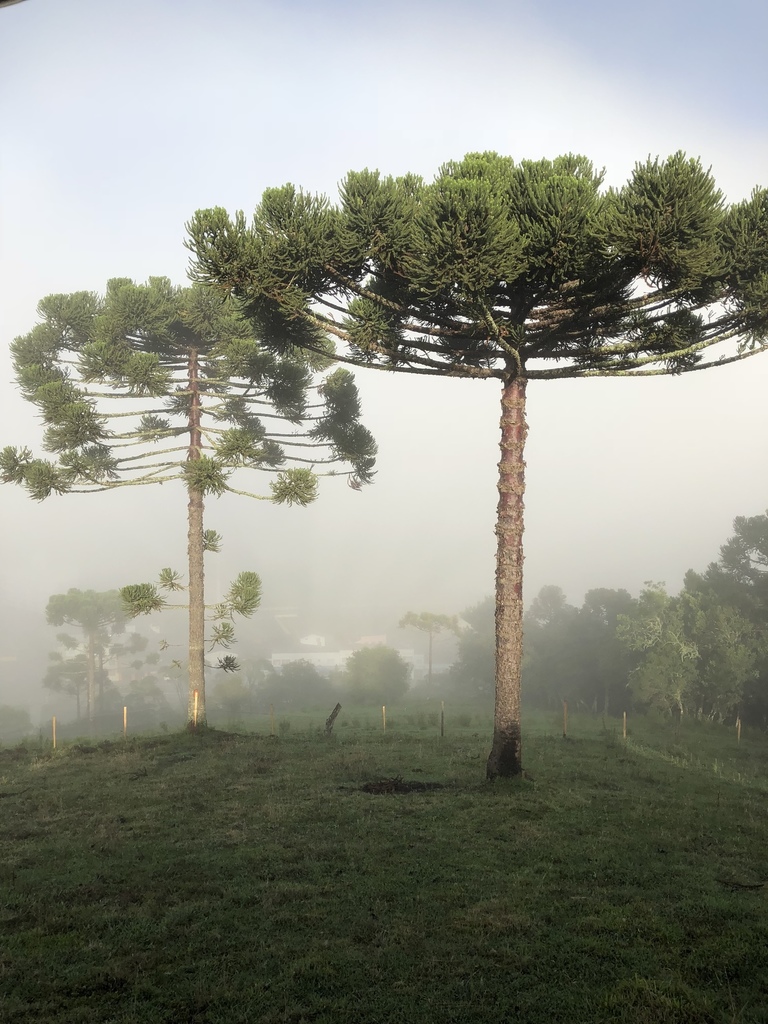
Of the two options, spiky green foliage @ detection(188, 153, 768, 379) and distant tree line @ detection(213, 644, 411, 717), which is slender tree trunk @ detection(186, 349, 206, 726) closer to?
spiky green foliage @ detection(188, 153, 768, 379)

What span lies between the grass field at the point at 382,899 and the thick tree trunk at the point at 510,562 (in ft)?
4.83

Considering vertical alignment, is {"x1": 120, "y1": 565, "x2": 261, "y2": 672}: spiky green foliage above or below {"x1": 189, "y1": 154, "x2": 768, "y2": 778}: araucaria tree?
below

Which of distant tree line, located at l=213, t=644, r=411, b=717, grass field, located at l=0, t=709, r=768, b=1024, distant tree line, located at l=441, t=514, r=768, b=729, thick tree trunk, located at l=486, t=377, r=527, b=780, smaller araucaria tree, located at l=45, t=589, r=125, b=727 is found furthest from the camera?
distant tree line, located at l=213, t=644, r=411, b=717

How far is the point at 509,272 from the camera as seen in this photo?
1304 centimetres

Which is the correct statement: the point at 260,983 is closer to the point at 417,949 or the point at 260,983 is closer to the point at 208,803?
the point at 417,949

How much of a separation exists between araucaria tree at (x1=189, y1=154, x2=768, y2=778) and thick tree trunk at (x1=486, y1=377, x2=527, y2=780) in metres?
0.03

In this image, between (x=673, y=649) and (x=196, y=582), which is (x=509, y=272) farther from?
(x=673, y=649)

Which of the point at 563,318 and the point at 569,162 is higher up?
the point at 569,162

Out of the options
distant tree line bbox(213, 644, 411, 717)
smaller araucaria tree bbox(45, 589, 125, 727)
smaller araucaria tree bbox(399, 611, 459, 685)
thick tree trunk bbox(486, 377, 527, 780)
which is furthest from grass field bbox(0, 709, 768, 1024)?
smaller araucaria tree bbox(399, 611, 459, 685)

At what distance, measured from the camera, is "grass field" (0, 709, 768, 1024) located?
593 centimetres

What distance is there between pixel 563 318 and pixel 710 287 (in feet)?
9.28

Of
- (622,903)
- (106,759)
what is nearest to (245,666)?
(106,759)

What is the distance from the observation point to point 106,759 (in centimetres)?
1914

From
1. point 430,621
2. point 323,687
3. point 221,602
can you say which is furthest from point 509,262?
point 430,621
